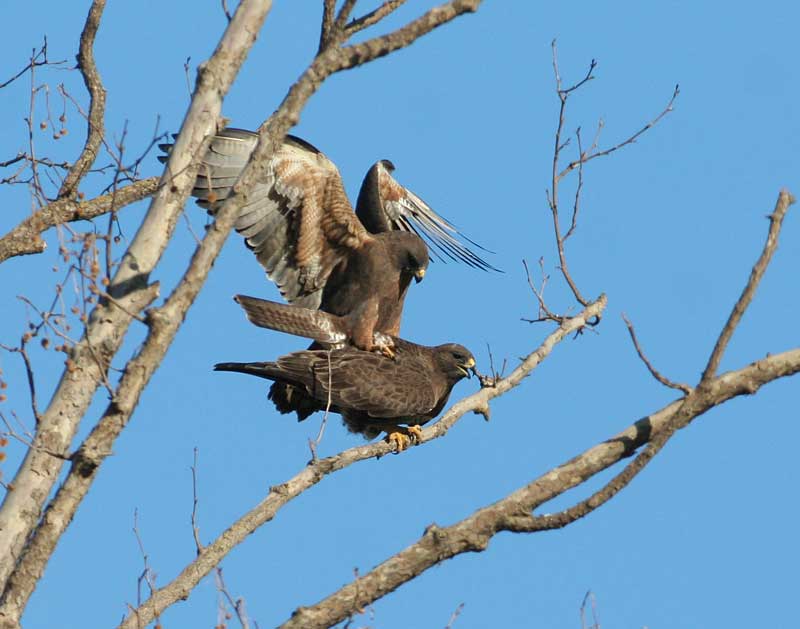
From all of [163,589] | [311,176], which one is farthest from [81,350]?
[311,176]

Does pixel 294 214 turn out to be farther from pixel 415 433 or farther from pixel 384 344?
pixel 415 433

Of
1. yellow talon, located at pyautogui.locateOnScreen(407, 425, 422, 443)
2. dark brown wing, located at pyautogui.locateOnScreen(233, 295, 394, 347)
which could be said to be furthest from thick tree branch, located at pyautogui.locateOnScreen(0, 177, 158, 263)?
yellow talon, located at pyautogui.locateOnScreen(407, 425, 422, 443)

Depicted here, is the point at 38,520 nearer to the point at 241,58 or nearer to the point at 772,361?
the point at 241,58

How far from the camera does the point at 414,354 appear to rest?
10289mm

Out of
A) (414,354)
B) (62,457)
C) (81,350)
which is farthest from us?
(414,354)

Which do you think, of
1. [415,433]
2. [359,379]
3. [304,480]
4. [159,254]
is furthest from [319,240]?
[159,254]

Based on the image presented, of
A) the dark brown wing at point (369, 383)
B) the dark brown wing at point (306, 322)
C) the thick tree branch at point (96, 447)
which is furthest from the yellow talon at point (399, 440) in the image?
the thick tree branch at point (96, 447)

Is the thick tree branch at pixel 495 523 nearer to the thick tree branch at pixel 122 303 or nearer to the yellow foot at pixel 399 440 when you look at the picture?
the thick tree branch at pixel 122 303

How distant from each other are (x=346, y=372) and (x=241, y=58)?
412 cm

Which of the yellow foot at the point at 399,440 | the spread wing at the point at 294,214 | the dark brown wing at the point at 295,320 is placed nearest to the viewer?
the yellow foot at the point at 399,440

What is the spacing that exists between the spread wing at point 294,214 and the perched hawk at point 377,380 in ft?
3.20

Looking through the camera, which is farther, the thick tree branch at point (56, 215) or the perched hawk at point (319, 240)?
the perched hawk at point (319, 240)

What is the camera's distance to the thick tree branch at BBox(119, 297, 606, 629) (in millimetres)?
5895

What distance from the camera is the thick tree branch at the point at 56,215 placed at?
8.54 meters
